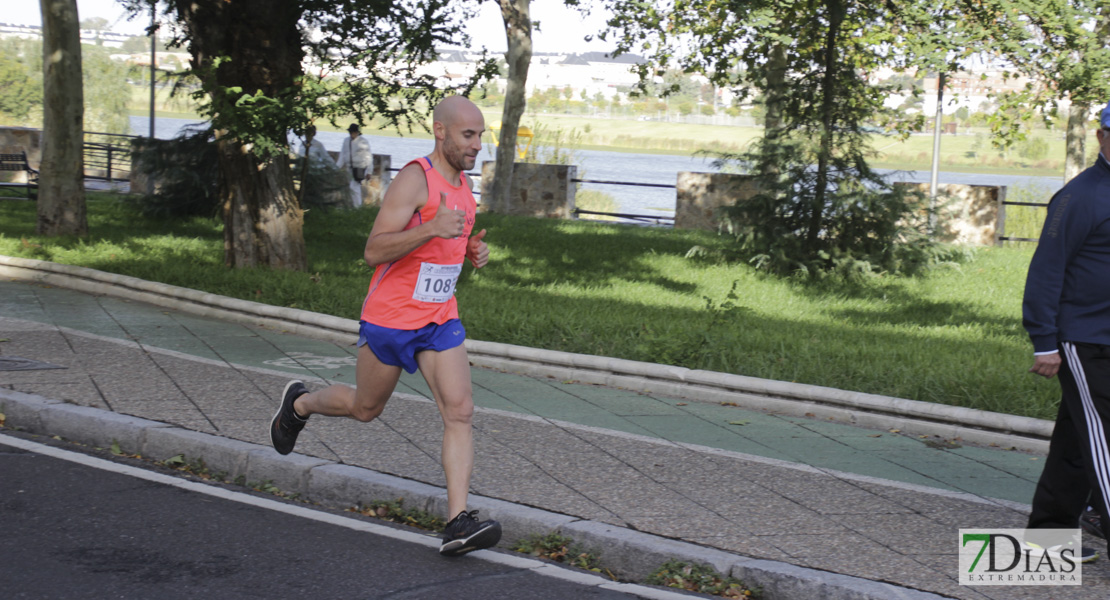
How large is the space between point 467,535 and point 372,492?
0.96 metres

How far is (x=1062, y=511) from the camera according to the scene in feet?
15.3

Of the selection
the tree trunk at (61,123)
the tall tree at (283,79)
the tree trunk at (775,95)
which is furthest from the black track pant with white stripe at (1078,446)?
the tree trunk at (61,123)

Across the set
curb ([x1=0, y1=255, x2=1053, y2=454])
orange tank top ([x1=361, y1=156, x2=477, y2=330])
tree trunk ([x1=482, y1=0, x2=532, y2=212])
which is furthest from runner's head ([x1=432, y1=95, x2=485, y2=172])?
tree trunk ([x1=482, y1=0, x2=532, y2=212])

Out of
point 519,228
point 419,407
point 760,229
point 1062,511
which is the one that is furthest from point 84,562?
point 519,228

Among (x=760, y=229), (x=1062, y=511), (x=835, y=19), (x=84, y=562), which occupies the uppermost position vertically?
(x=835, y=19)

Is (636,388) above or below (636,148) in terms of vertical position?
below

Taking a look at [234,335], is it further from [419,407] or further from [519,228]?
[519,228]

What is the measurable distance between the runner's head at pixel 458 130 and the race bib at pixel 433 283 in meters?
0.44

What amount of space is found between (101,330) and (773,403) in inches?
221

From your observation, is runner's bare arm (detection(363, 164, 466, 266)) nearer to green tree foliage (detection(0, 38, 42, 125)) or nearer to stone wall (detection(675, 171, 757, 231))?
stone wall (detection(675, 171, 757, 231))

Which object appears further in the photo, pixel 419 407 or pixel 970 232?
pixel 970 232

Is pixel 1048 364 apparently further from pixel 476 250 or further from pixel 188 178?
pixel 188 178

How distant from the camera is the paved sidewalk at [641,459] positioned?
15.4ft

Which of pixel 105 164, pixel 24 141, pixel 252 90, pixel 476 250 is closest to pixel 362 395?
pixel 476 250
